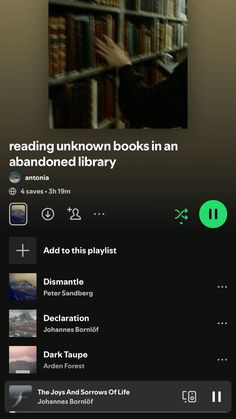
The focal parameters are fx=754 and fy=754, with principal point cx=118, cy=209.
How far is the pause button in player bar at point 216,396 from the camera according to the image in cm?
220

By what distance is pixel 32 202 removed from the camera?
218 centimetres

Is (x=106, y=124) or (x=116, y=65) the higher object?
(x=116, y=65)

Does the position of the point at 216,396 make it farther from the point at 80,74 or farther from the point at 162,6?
the point at 162,6

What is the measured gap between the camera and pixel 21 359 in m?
2.19

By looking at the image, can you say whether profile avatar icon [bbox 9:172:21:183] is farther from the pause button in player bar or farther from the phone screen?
the pause button in player bar

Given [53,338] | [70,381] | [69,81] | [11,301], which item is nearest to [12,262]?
[11,301]

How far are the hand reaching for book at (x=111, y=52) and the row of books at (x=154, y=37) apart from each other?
0.02 m

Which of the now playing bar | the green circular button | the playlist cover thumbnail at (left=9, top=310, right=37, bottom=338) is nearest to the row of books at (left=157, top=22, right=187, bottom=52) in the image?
the green circular button

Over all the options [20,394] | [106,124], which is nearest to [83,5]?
[106,124]

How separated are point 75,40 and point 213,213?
2.21 ft

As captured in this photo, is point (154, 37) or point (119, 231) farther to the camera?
point (154, 37)

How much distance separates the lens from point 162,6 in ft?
7.32

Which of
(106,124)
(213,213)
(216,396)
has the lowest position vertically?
(216,396)

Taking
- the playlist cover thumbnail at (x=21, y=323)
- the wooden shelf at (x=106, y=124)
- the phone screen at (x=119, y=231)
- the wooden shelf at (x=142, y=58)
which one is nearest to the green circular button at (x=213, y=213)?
the phone screen at (x=119, y=231)
